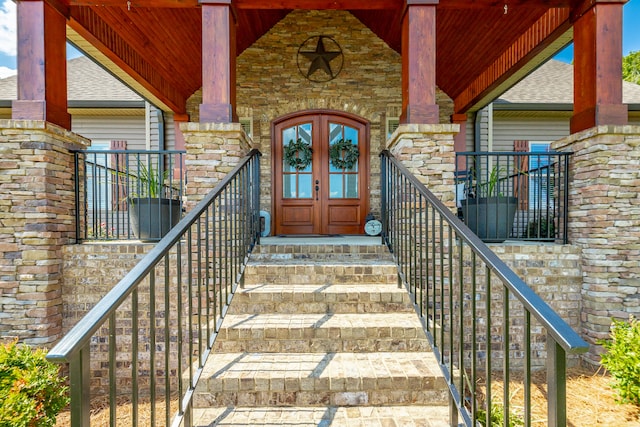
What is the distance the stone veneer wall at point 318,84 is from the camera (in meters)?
6.08

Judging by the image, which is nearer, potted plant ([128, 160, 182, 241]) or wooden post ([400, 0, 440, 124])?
wooden post ([400, 0, 440, 124])

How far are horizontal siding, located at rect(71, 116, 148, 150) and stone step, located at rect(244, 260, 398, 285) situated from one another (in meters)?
5.46

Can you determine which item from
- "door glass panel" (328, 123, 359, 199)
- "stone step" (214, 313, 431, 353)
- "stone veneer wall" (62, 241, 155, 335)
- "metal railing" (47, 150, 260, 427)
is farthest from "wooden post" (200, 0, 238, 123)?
"door glass panel" (328, 123, 359, 199)

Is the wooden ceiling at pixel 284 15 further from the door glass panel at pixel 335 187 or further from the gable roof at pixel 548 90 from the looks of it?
the door glass panel at pixel 335 187

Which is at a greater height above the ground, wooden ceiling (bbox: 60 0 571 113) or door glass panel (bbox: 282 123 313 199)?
wooden ceiling (bbox: 60 0 571 113)

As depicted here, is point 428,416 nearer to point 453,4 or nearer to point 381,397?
point 381,397

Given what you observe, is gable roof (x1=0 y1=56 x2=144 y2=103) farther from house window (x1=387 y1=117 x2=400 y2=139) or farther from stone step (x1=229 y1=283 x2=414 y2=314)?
stone step (x1=229 y1=283 x2=414 y2=314)

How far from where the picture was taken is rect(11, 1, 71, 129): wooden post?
128 inches

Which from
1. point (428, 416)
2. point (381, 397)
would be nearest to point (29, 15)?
point (381, 397)

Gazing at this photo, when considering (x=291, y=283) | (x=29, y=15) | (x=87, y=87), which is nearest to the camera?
(x=291, y=283)

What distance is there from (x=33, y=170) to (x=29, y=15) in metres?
1.40

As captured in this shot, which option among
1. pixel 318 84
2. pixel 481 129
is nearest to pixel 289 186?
pixel 318 84

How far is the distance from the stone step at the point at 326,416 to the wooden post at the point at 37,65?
2.95 m

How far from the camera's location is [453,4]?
373 centimetres
